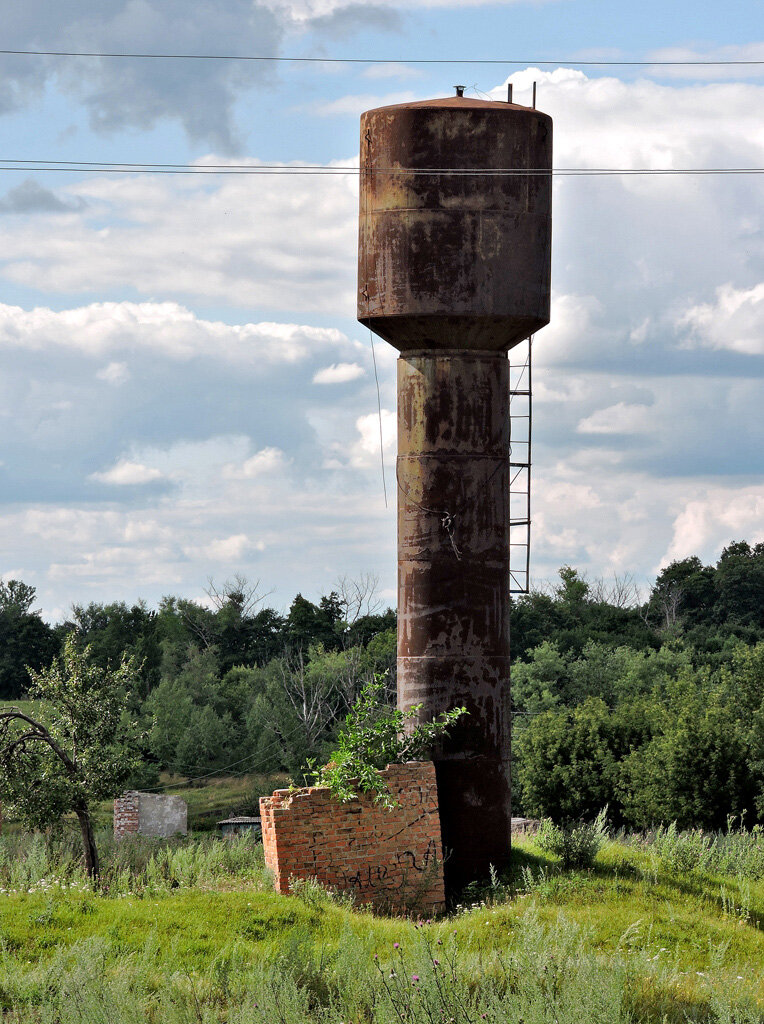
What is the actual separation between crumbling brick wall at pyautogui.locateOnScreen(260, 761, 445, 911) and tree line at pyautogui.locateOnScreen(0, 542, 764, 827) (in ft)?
13.4

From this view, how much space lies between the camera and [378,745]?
1742cm

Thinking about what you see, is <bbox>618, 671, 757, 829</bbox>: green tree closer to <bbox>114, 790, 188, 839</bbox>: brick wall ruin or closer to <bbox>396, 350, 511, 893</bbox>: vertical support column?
<bbox>396, 350, 511, 893</bbox>: vertical support column

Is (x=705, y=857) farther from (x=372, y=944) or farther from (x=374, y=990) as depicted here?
(x=374, y=990)

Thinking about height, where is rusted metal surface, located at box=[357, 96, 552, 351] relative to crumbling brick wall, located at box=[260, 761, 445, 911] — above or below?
above

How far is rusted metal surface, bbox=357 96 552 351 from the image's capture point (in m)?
17.6

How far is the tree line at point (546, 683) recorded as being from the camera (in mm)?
33875

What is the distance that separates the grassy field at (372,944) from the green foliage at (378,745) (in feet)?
4.98

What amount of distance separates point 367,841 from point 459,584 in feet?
12.3

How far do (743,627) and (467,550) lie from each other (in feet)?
175

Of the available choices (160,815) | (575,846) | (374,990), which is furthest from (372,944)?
(160,815)

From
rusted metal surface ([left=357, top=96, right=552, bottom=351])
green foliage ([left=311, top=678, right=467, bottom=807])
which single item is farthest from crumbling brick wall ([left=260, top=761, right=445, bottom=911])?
rusted metal surface ([left=357, top=96, right=552, bottom=351])

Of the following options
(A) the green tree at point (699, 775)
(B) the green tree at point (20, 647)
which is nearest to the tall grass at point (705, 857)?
(A) the green tree at point (699, 775)

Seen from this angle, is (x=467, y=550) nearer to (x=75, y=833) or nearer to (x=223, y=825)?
(x=75, y=833)

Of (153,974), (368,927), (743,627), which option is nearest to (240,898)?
(368,927)
